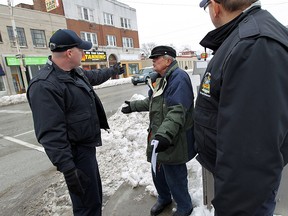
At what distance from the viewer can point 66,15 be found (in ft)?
86.4

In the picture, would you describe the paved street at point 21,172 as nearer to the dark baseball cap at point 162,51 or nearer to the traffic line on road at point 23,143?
the traffic line on road at point 23,143

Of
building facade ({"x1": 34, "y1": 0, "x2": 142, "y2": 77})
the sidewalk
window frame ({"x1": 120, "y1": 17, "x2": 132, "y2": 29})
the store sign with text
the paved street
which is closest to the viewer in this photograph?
the sidewalk

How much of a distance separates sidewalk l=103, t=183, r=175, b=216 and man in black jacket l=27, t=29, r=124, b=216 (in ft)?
1.51

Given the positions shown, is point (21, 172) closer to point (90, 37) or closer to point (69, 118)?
point (69, 118)

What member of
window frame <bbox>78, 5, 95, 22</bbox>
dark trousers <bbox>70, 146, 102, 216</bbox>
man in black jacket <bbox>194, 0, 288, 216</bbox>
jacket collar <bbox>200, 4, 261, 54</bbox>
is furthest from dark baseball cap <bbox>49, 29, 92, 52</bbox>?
window frame <bbox>78, 5, 95, 22</bbox>

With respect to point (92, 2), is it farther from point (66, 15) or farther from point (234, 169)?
point (234, 169)

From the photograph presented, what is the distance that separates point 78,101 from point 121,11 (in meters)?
35.6

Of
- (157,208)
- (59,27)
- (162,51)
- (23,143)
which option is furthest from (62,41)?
(59,27)

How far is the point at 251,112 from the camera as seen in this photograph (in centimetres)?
101

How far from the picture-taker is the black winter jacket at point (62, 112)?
200 centimetres

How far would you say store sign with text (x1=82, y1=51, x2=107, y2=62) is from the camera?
90.0 feet

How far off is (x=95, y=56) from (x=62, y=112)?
2801 cm

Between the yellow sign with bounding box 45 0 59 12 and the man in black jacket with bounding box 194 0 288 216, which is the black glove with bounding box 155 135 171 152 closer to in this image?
the man in black jacket with bounding box 194 0 288 216

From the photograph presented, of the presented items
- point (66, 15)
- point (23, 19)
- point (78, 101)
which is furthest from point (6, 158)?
point (66, 15)
